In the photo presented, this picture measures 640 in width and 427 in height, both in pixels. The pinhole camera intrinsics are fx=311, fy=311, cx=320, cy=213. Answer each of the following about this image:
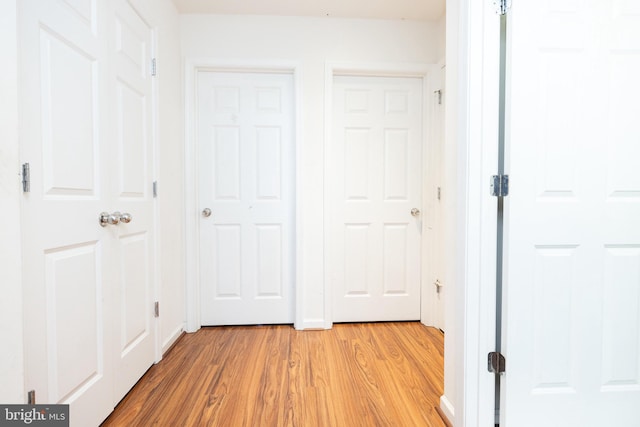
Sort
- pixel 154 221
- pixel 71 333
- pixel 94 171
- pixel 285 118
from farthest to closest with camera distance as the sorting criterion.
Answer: pixel 285 118 → pixel 154 221 → pixel 94 171 → pixel 71 333

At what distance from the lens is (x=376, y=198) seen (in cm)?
262

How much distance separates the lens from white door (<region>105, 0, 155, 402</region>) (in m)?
1.53

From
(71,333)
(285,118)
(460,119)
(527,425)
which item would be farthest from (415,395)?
(285,118)

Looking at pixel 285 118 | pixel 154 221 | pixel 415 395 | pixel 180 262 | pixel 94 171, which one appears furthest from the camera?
pixel 285 118

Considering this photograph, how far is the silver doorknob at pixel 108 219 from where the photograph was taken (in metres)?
1.40

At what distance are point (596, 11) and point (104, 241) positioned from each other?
90.4 inches

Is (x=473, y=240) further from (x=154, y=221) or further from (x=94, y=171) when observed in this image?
(x=154, y=221)

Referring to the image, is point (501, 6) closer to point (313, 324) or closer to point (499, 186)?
point (499, 186)

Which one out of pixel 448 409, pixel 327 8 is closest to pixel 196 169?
pixel 327 8

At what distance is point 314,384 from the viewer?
5.62 feet

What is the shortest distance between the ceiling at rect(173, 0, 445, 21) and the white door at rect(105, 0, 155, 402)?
2.12ft

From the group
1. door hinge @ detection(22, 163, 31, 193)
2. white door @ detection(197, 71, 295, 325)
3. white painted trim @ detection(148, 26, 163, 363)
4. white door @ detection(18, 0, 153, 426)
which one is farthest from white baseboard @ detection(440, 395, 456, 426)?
door hinge @ detection(22, 163, 31, 193)

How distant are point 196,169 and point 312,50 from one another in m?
1.32

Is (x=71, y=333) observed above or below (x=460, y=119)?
below
